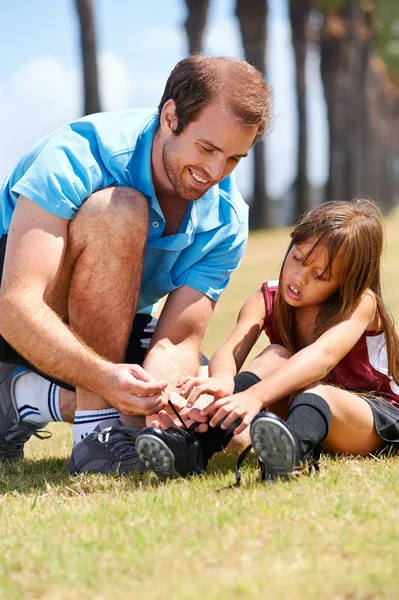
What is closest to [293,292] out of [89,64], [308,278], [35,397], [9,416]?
[308,278]

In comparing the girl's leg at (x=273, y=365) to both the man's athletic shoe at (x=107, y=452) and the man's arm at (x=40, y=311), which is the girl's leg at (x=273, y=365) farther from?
the man's arm at (x=40, y=311)

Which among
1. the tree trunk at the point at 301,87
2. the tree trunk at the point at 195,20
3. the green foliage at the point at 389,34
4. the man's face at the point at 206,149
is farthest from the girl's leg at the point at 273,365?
the green foliage at the point at 389,34

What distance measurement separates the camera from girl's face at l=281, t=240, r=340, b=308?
12.4 feet

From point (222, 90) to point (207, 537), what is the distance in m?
2.05

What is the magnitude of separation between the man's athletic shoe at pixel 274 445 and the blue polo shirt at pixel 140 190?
1235 millimetres

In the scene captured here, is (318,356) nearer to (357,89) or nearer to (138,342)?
(138,342)

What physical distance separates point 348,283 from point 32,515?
5.40ft

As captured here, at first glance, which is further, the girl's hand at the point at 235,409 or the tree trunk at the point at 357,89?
the tree trunk at the point at 357,89

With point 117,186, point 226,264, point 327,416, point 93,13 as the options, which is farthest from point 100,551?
point 93,13

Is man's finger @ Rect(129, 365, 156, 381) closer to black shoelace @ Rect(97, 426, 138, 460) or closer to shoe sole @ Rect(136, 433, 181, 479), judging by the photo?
shoe sole @ Rect(136, 433, 181, 479)

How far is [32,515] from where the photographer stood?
291cm

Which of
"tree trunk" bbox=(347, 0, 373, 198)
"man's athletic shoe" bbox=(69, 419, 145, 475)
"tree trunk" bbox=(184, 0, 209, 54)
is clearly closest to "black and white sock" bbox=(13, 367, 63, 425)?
"man's athletic shoe" bbox=(69, 419, 145, 475)

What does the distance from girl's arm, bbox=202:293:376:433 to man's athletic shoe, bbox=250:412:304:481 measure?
235 mm

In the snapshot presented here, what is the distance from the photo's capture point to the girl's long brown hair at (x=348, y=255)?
377cm
